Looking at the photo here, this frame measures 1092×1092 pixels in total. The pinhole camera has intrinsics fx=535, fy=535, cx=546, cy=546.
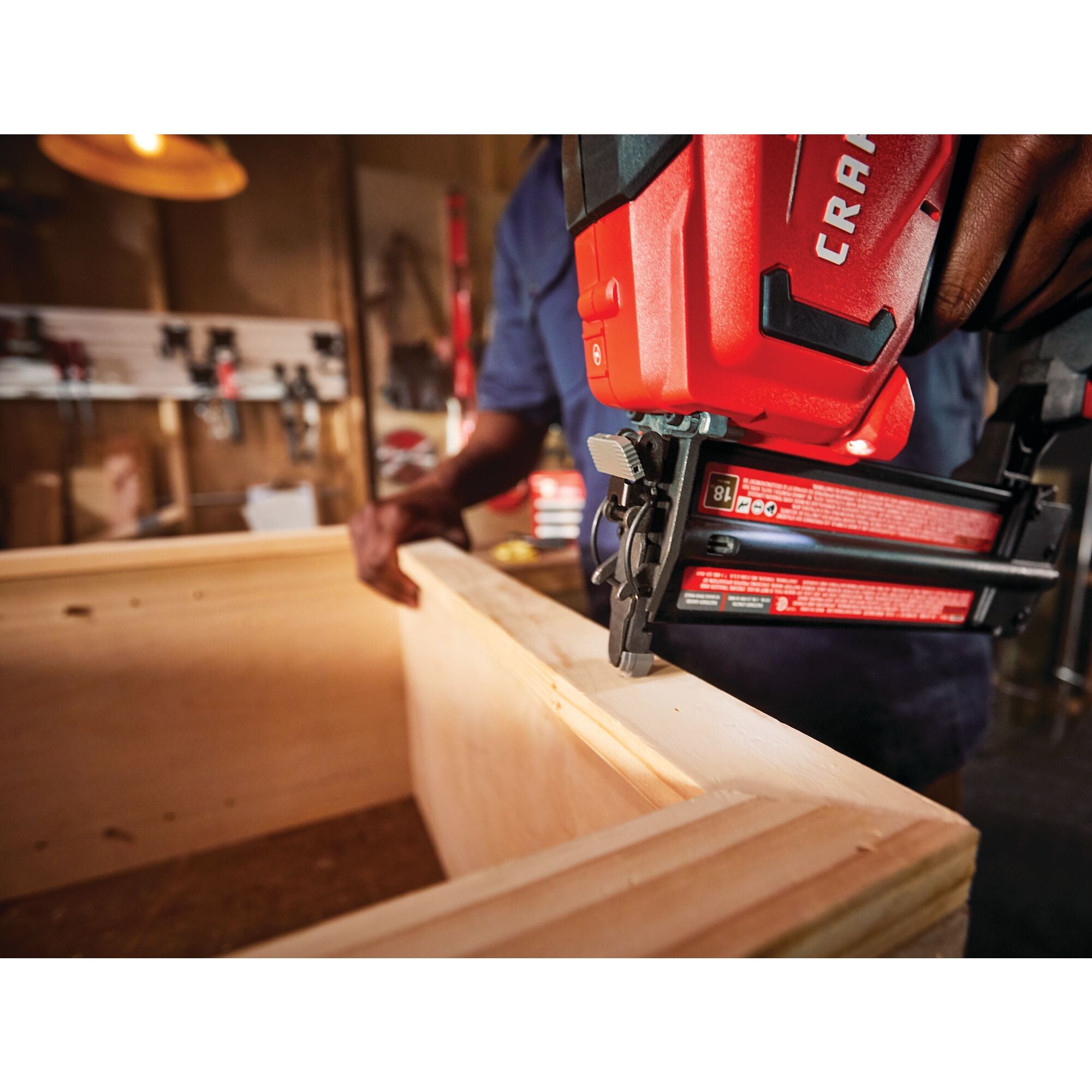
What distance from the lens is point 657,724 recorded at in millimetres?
369

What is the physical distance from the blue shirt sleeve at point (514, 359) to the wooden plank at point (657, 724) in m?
0.52

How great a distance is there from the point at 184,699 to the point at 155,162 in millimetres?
1595

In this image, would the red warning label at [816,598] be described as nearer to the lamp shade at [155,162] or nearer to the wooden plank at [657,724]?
the wooden plank at [657,724]

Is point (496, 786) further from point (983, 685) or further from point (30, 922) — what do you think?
point (30, 922)

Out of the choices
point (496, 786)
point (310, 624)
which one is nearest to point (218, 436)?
point (310, 624)

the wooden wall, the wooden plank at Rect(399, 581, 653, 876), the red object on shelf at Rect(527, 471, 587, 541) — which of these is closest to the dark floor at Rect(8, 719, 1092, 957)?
the wooden plank at Rect(399, 581, 653, 876)

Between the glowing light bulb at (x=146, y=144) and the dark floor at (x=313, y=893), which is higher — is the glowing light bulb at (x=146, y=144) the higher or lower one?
the higher one

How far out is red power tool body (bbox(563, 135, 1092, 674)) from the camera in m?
0.31

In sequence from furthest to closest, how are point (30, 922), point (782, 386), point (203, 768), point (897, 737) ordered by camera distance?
point (203, 768)
point (30, 922)
point (897, 737)
point (782, 386)

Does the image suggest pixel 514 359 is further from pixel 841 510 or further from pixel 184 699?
pixel 184 699

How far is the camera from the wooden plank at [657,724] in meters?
0.31

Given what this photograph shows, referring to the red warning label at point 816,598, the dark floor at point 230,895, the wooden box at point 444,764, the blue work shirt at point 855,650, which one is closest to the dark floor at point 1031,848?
the blue work shirt at point 855,650

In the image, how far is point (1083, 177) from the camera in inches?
15.4

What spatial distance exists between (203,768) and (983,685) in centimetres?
126
